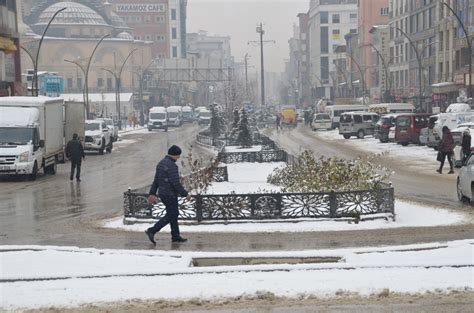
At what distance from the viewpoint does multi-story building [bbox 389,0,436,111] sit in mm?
77625

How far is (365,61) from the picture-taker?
114438 millimetres

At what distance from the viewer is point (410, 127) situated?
42125 mm

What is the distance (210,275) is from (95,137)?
3287 centimetres

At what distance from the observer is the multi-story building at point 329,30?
152 metres

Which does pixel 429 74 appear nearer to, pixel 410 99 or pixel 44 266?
pixel 410 99

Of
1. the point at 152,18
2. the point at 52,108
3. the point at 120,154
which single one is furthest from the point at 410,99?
the point at 152,18

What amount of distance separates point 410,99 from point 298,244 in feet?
232

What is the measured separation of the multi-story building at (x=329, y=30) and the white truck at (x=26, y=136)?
12528 centimetres

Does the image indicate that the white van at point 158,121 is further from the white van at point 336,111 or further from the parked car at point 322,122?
the white van at point 336,111

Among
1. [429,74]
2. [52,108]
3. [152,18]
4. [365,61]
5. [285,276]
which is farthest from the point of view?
[152,18]

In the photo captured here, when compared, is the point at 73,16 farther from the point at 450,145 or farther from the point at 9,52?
the point at 450,145

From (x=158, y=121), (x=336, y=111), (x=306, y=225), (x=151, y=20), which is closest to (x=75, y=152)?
(x=306, y=225)

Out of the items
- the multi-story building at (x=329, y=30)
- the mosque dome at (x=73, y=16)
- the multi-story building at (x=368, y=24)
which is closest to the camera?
the multi-story building at (x=368, y=24)

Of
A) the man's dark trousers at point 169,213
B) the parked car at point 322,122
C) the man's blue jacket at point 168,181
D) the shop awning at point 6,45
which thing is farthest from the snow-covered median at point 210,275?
the parked car at point 322,122
